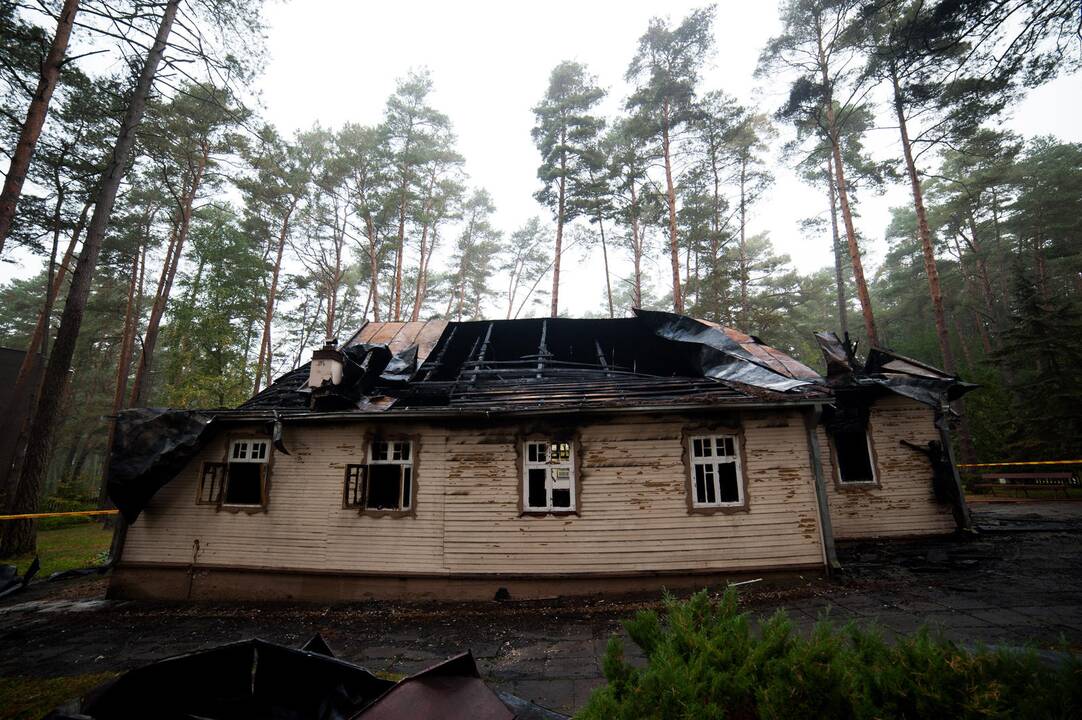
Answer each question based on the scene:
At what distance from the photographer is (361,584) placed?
26.0 feet

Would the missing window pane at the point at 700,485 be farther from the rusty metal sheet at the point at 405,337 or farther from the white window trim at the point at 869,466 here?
the rusty metal sheet at the point at 405,337

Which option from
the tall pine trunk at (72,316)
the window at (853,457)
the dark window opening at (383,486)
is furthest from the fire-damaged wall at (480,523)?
the tall pine trunk at (72,316)

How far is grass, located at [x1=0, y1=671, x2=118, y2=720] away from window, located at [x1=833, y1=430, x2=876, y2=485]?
14.1 m

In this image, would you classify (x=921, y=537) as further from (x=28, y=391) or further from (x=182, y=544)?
(x=28, y=391)

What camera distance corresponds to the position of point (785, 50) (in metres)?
16.8

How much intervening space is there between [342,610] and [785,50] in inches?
939

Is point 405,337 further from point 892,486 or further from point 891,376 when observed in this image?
point 892,486

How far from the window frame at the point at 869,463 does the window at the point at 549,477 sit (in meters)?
7.52

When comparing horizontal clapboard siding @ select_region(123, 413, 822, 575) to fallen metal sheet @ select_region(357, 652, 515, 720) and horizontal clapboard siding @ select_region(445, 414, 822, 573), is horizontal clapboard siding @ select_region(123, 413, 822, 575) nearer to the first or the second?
horizontal clapboard siding @ select_region(445, 414, 822, 573)

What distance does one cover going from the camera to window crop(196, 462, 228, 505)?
340 inches

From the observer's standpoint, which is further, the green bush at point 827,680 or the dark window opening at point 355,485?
the dark window opening at point 355,485

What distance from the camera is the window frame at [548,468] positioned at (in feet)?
25.7

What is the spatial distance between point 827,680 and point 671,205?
62.6 ft

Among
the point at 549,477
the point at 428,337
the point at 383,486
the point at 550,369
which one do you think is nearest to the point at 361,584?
the point at 383,486
